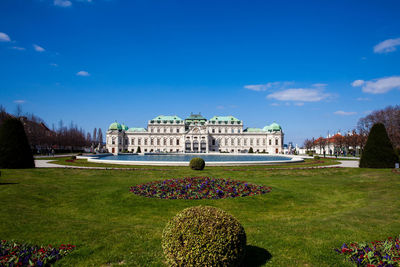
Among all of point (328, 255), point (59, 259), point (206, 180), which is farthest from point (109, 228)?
point (206, 180)

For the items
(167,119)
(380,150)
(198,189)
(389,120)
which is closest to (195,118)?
(167,119)

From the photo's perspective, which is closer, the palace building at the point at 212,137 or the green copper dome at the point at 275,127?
the palace building at the point at 212,137

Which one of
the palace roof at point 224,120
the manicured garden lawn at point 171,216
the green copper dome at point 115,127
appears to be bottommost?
the manicured garden lawn at point 171,216

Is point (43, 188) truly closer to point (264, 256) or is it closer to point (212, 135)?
point (264, 256)

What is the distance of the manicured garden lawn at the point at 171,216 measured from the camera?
664 centimetres

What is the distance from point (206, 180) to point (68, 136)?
3754 inches

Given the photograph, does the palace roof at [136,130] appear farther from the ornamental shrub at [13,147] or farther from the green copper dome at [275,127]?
the ornamental shrub at [13,147]

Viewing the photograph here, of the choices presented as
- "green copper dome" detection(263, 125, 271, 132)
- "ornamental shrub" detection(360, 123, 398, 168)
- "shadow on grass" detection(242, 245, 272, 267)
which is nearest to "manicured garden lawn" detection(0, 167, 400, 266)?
"shadow on grass" detection(242, 245, 272, 267)

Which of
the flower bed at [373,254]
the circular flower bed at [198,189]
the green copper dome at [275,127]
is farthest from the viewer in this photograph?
the green copper dome at [275,127]

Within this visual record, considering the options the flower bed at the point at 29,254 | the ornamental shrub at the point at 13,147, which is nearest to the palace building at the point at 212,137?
the ornamental shrub at the point at 13,147

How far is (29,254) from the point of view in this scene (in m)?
6.25

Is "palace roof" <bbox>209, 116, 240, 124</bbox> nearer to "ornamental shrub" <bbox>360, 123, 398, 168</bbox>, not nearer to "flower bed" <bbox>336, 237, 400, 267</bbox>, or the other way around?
"ornamental shrub" <bbox>360, 123, 398, 168</bbox>

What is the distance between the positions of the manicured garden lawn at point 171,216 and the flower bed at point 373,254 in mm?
333

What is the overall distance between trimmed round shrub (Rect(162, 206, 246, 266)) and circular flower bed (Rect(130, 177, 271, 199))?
815 centimetres
